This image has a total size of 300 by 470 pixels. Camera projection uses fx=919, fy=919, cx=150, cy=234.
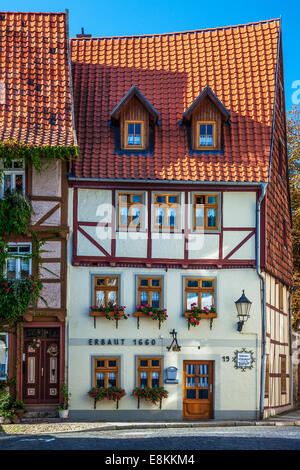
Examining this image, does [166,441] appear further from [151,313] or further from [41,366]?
[41,366]

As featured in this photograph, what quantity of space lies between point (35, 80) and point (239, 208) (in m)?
7.05

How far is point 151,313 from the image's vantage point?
25.5 metres

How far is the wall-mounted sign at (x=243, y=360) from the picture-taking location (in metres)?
25.8

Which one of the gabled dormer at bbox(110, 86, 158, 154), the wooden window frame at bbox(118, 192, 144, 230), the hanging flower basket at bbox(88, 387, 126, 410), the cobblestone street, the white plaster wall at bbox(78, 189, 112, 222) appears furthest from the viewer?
the gabled dormer at bbox(110, 86, 158, 154)

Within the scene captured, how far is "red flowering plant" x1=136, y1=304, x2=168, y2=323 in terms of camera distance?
25.5 metres

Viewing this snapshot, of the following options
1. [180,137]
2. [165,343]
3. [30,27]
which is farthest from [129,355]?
[30,27]

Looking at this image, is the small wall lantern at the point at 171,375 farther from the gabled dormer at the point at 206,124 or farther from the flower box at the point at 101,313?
the gabled dormer at the point at 206,124

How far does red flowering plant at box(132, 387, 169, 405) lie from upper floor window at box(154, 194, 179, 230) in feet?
15.0

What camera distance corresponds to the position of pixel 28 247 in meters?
25.5

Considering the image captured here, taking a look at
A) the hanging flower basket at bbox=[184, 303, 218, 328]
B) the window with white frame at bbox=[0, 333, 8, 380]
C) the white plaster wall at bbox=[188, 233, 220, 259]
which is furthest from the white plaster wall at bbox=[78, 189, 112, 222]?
the window with white frame at bbox=[0, 333, 8, 380]

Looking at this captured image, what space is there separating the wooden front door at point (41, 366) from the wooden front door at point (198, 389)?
11.9ft

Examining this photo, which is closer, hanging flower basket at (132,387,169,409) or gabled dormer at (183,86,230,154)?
hanging flower basket at (132,387,169,409)

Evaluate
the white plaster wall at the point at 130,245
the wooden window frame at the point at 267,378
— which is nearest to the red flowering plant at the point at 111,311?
the white plaster wall at the point at 130,245

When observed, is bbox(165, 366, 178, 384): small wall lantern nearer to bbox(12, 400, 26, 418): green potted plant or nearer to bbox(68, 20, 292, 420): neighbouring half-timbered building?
bbox(68, 20, 292, 420): neighbouring half-timbered building
